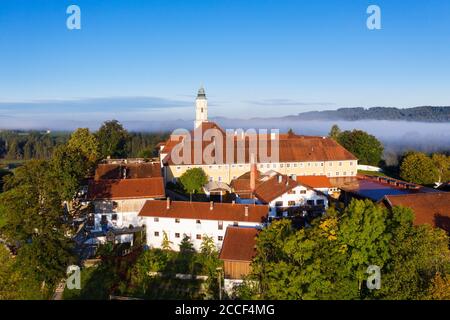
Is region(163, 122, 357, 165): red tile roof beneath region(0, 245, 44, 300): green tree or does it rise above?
above

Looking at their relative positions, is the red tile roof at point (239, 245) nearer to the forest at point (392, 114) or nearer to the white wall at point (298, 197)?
the white wall at point (298, 197)

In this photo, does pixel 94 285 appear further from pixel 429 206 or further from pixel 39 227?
pixel 429 206

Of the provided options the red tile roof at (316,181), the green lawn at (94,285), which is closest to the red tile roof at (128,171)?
the red tile roof at (316,181)

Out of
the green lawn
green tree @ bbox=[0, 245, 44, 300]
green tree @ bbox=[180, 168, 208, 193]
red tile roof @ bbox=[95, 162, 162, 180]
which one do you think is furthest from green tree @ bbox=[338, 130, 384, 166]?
green tree @ bbox=[0, 245, 44, 300]

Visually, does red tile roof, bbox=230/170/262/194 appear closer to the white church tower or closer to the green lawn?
the green lawn

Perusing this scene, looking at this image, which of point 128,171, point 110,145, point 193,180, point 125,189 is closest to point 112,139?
point 110,145

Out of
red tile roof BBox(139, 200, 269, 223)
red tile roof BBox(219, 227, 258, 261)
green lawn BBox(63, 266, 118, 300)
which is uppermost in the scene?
red tile roof BBox(139, 200, 269, 223)
